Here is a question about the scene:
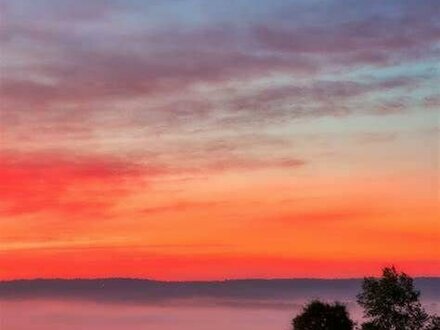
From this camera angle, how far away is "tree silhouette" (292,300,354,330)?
99062 mm

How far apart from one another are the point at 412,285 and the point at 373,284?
11.0ft

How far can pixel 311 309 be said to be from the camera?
327 feet

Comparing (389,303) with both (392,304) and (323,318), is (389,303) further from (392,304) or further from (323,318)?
(323,318)

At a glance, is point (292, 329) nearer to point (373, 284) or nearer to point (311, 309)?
point (311, 309)

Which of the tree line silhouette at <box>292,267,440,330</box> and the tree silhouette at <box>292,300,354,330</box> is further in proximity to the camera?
the tree silhouette at <box>292,300,354,330</box>

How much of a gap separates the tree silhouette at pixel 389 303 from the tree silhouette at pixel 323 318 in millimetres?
4073

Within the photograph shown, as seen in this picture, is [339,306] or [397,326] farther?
[339,306]

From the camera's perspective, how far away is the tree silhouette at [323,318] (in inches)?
3900

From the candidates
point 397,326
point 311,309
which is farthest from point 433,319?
point 311,309

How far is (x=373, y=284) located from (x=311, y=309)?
7.31m

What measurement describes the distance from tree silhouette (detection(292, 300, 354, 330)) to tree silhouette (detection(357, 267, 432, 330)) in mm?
4073

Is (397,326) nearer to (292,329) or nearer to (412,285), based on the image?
(412,285)

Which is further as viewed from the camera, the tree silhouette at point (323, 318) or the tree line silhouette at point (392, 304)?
the tree silhouette at point (323, 318)

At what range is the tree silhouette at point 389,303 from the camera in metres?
94.6
